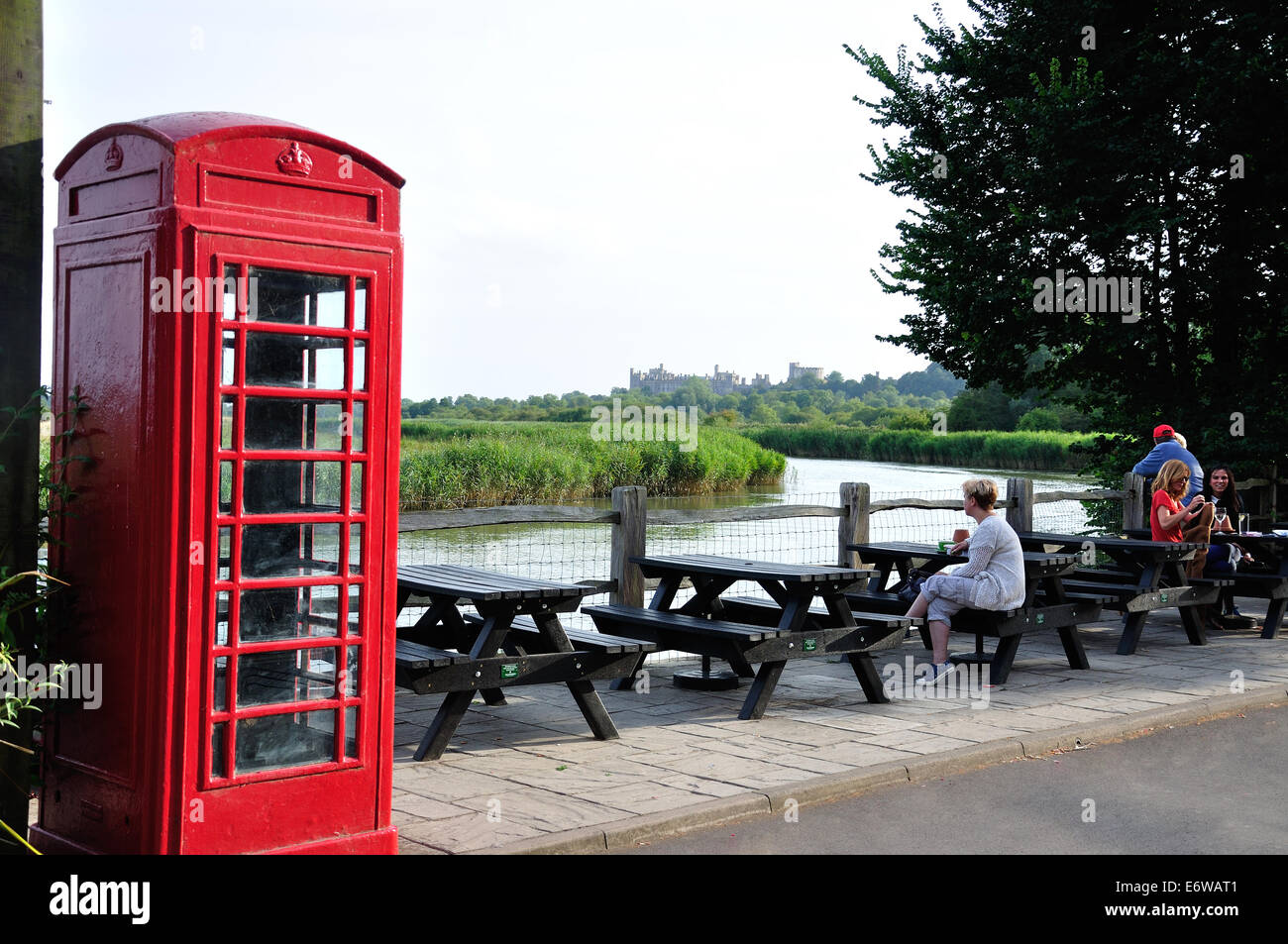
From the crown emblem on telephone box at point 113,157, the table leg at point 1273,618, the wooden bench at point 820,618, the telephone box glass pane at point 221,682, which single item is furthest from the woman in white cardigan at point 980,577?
the crown emblem on telephone box at point 113,157

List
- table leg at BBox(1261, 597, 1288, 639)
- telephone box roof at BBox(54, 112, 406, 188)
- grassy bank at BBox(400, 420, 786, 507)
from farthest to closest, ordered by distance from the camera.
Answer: grassy bank at BBox(400, 420, 786, 507) < table leg at BBox(1261, 597, 1288, 639) < telephone box roof at BBox(54, 112, 406, 188)

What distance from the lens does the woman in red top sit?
10734mm

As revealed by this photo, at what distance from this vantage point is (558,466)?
1097 inches

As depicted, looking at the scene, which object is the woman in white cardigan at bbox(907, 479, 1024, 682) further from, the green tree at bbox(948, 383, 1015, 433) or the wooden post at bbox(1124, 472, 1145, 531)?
the green tree at bbox(948, 383, 1015, 433)

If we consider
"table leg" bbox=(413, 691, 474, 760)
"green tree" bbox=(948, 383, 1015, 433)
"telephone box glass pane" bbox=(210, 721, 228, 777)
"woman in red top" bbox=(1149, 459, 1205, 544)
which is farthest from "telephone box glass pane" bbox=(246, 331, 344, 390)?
"green tree" bbox=(948, 383, 1015, 433)

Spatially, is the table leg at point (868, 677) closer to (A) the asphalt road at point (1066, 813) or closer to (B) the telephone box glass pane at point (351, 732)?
(A) the asphalt road at point (1066, 813)

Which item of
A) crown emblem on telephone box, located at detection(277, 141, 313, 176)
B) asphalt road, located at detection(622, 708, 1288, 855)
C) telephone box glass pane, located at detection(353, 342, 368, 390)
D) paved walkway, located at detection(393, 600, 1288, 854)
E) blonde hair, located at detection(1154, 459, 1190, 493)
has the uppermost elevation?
crown emblem on telephone box, located at detection(277, 141, 313, 176)

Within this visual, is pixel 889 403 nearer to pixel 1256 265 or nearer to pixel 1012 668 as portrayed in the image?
pixel 1256 265

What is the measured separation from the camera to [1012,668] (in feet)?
30.5

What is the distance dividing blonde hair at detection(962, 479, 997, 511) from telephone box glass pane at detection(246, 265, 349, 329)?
5.02 m

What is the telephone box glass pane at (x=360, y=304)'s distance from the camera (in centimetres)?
458

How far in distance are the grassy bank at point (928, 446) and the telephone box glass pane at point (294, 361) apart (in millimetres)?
35727
